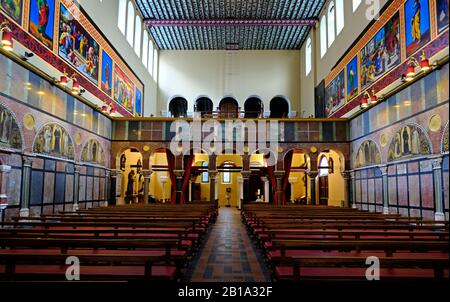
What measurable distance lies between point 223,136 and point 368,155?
7572 millimetres

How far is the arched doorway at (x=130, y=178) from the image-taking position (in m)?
22.5

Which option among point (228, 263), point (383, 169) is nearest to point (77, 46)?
point (228, 263)

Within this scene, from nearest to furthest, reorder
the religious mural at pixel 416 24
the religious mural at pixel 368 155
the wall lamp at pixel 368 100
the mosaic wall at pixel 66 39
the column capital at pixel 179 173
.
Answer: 1. the mosaic wall at pixel 66 39
2. the religious mural at pixel 416 24
3. the wall lamp at pixel 368 100
4. the religious mural at pixel 368 155
5. the column capital at pixel 179 173

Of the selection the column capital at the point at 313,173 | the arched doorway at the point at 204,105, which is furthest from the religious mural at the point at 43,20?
the arched doorway at the point at 204,105

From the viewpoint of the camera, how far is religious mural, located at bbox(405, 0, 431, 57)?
10.8 m

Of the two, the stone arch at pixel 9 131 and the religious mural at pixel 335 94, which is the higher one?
the religious mural at pixel 335 94

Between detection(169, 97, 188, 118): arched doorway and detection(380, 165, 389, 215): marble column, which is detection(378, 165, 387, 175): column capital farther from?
detection(169, 97, 188, 118): arched doorway

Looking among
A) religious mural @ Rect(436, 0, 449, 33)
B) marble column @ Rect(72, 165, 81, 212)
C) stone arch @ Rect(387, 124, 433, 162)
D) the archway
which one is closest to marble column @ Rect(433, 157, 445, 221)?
stone arch @ Rect(387, 124, 433, 162)

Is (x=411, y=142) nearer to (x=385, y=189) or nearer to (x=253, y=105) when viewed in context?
(x=385, y=189)

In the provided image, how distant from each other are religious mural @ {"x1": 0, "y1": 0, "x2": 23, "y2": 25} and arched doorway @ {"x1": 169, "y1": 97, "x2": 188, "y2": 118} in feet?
64.2

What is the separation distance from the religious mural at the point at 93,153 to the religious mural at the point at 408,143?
12.1 metres

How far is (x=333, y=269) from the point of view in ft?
15.3

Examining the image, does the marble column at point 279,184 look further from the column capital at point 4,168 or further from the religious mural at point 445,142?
the column capital at point 4,168
